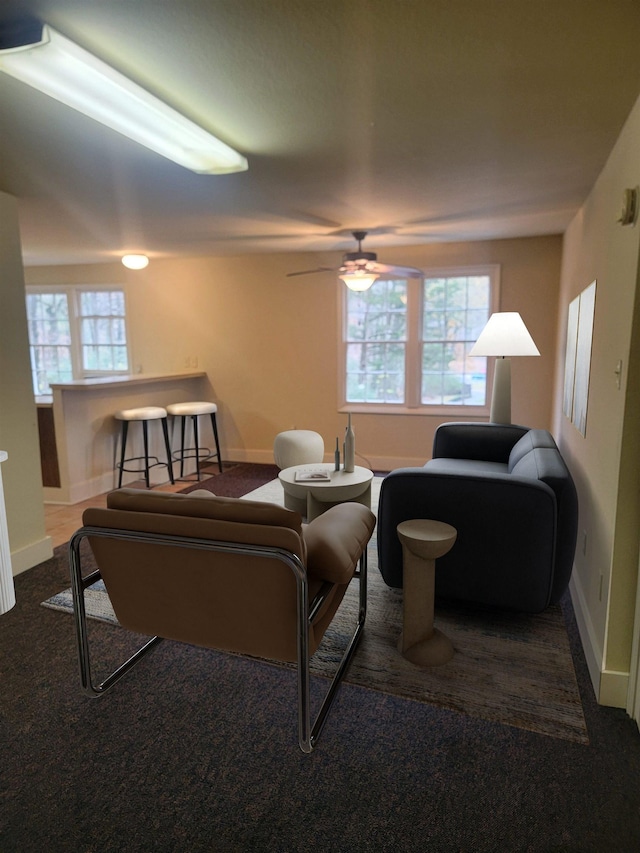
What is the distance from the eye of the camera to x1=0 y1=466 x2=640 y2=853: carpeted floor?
1.55m

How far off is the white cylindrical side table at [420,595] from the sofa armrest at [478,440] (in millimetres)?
1939

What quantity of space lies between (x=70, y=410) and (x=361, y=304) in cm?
314

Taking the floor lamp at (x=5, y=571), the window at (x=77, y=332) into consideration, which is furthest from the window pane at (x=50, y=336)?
the floor lamp at (x=5, y=571)

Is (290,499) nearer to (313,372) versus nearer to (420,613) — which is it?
(420,613)

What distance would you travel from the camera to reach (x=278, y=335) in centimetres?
616

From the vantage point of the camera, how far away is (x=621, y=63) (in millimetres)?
1768

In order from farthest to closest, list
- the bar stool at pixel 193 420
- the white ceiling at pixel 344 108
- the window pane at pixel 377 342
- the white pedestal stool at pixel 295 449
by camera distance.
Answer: the window pane at pixel 377 342 → the bar stool at pixel 193 420 → the white pedestal stool at pixel 295 449 → the white ceiling at pixel 344 108

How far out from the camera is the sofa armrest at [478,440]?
4.15 metres

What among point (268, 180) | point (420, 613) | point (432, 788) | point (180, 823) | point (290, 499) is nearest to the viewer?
point (180, 823)

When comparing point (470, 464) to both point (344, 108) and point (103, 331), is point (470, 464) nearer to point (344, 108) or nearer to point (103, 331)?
point (344, 108)

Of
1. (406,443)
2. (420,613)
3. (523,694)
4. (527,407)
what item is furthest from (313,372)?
(523,694)

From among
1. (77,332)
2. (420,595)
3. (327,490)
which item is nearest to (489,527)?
(420,595)

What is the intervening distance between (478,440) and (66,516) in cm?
345

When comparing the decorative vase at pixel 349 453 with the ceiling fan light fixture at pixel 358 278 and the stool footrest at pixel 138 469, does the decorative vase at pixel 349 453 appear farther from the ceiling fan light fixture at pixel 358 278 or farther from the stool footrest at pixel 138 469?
the stool footrest at pixel 138 469
